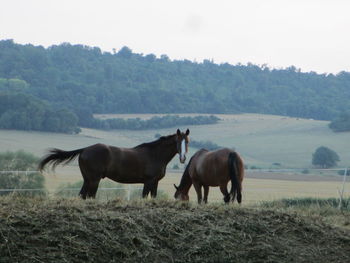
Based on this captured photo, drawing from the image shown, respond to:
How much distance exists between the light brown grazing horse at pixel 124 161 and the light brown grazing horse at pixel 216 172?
1.12m

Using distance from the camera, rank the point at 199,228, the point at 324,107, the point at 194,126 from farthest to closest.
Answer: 1. the point at 324,107
2. the point at 194,126
3. the point at 199,228

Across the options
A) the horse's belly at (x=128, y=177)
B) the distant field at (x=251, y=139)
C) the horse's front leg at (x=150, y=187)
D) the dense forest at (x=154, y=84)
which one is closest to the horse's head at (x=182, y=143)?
the horse's front leg at (x=150, y=187)

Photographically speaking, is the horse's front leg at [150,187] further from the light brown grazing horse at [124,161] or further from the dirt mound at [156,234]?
the dirt mound at [156,234]

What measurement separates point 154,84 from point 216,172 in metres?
118

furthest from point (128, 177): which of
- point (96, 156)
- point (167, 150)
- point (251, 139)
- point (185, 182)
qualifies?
point (251, 139)

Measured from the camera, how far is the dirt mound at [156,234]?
7.71 meters

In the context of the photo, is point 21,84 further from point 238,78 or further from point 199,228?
point 199,228

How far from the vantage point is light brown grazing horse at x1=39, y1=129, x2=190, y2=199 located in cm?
1288

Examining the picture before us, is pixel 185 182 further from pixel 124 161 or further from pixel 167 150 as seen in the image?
pixel 124 161

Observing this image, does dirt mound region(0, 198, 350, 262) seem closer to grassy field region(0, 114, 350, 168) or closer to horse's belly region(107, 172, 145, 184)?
horse's belly region(107, 172, 145, 184)

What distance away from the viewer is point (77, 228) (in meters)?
8.06

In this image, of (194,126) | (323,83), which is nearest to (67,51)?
(323,83)

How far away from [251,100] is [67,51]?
42285mm

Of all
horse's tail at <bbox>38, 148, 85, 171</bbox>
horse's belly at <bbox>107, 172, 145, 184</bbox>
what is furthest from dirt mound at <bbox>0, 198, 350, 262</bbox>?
horse's tail at <bbox>38, 148, 85, 171</bbox>
